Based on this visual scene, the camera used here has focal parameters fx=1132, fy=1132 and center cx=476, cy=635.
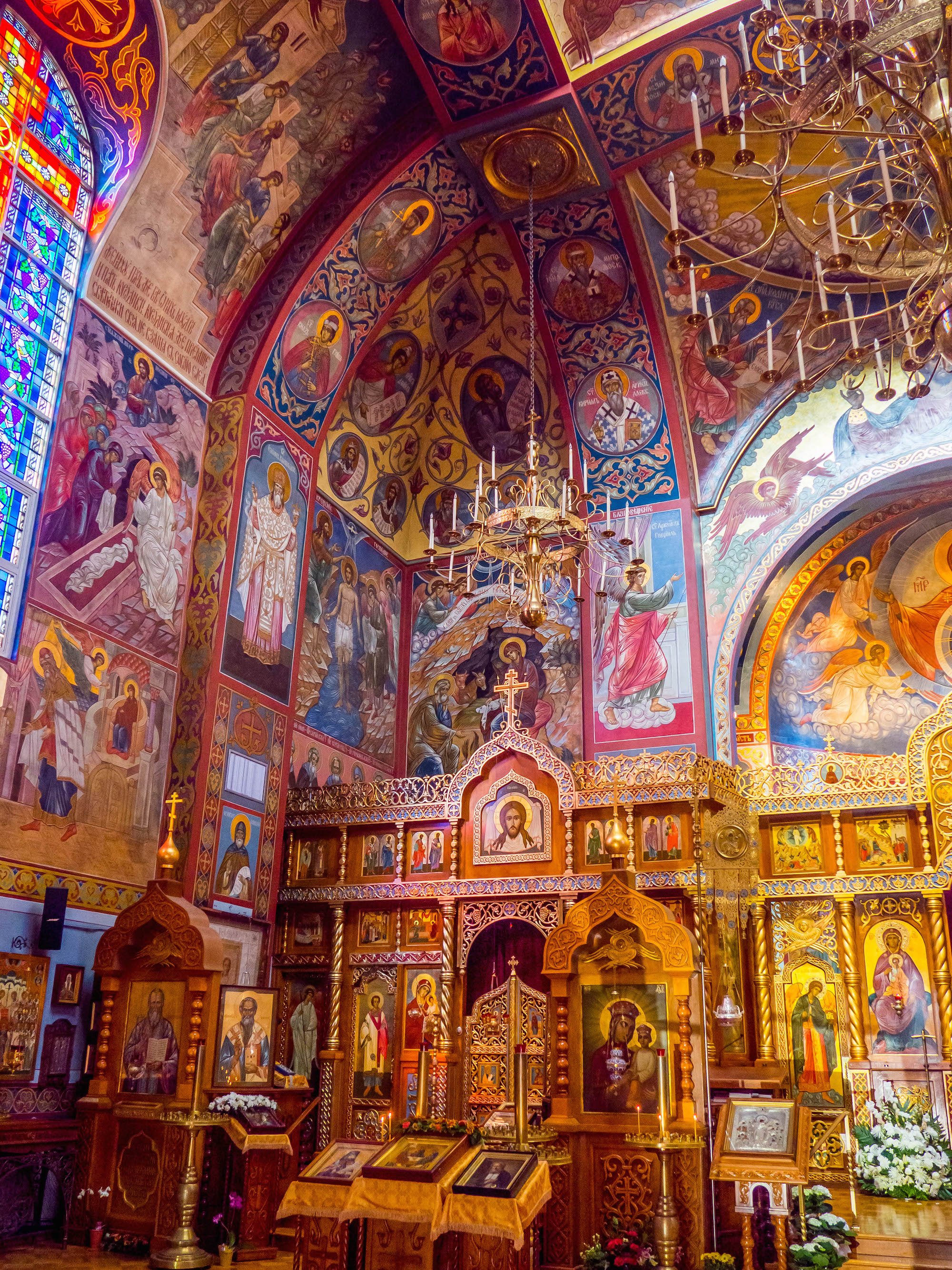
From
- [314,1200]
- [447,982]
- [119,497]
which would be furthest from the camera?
Result: [447,982]

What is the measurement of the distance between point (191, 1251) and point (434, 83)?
12.4 metres

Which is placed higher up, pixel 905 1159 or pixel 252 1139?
pixel 252 1139

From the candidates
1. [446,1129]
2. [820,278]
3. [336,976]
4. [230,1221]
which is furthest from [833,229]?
[336,976]

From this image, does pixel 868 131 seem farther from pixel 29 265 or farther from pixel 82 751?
pixel 82 751

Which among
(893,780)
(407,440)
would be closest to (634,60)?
(407,440)

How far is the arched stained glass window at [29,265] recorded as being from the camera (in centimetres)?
1041

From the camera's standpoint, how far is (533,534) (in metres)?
11.0

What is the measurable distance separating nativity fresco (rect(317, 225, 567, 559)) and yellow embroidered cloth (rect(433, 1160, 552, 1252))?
34.5 ft

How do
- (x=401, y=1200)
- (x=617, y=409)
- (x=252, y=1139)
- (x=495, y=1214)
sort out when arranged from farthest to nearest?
1. (x=617, y=409)
2. (x=252, y=1139)
3. (x=401, y=1200)
4. (x=495, y=1214)

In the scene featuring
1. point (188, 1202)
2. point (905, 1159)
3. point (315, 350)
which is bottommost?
point (188, 1202)

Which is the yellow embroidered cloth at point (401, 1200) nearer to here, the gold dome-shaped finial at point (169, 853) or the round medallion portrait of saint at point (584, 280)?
the gold dome-shaped finial at point (169, 853)

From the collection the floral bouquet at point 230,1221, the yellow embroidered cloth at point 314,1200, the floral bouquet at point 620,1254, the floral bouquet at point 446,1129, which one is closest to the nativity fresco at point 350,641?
the floral bouquet at point 230,1221

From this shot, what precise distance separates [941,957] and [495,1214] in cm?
813

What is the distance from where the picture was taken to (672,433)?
16641 mm
